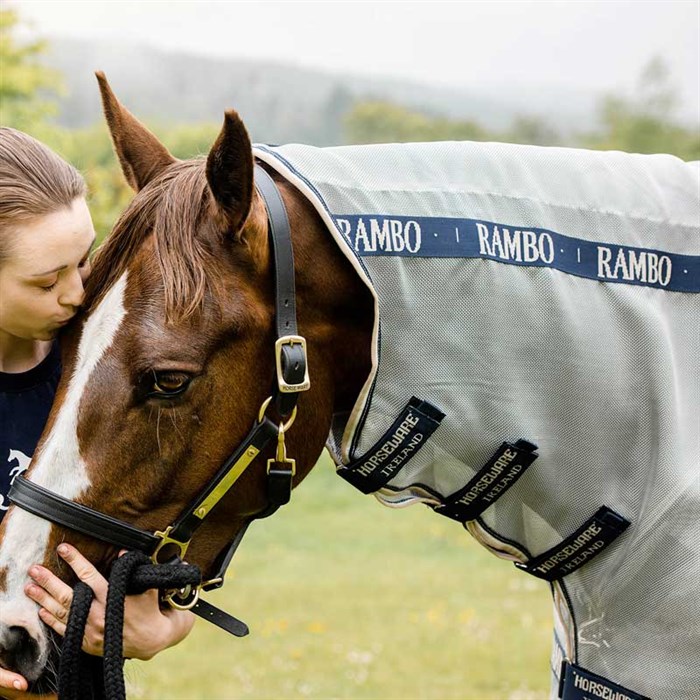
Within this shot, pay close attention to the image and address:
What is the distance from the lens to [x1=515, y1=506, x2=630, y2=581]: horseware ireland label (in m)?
2.17

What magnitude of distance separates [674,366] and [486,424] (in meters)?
0.44

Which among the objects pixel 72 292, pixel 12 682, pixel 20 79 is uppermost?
pixel 20 79

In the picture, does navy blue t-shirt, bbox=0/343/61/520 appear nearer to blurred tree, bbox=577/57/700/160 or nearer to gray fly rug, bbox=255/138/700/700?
gray fly rug, bbox=255/138/700/700

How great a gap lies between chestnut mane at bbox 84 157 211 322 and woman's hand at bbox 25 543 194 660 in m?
0.55

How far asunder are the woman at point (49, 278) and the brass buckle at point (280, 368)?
1.54ft

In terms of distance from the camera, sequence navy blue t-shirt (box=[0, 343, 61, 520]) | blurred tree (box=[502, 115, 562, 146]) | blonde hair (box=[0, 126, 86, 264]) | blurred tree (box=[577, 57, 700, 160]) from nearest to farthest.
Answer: blonde hair (box=[0, 126, 86, 264]) < navy blue t-shirt (box=[0, 343, 61, 520]) < blurred tree (box=[577, 57, 700, 160]) < blurred tree (box=[502, 115, 562, 146])

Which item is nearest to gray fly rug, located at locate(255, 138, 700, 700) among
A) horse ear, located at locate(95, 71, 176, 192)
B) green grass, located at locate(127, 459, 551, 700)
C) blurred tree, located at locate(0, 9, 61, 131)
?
horse ear, located at locate(95, 71, 176, 192)

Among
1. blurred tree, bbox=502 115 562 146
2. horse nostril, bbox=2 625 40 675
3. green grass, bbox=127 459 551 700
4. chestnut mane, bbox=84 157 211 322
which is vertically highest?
blurred tree, bbox=502 115 562 146

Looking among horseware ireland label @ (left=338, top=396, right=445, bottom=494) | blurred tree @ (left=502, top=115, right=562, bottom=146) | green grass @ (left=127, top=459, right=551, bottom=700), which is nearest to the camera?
horseware ireland label @ (left=338, top=396, right=445, bottom=494)

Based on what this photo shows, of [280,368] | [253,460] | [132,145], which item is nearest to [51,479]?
[253,460]

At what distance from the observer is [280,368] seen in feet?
6.70

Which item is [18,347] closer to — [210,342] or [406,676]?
[210,342]

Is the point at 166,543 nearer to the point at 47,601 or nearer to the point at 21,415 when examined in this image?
the point at 47,601

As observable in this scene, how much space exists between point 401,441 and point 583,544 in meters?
0.48
